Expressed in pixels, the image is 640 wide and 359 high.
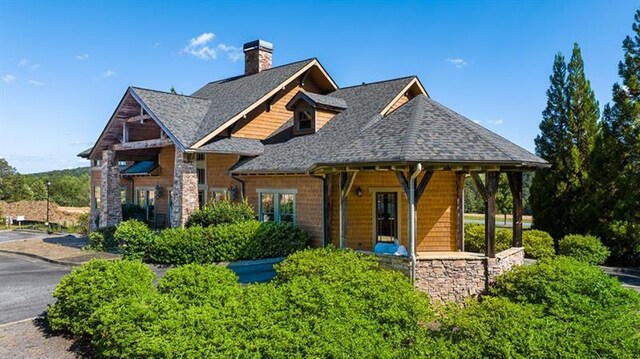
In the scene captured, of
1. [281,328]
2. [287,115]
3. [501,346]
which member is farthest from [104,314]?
[287,115]

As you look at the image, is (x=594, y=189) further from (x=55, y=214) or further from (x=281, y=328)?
(x=55, y=214)

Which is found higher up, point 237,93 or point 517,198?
point 237,93

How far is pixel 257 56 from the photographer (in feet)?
84.0

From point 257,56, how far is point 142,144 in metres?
9.22

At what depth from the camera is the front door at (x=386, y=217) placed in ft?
49.2

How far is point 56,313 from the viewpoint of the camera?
921 centimetres

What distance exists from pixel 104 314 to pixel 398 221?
9566 mm

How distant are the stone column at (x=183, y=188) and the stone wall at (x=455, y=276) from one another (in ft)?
34.8

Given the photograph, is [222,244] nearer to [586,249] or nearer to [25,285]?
[25,285]

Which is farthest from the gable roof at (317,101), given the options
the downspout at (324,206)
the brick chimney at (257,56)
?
the brick chimney at (257,56)

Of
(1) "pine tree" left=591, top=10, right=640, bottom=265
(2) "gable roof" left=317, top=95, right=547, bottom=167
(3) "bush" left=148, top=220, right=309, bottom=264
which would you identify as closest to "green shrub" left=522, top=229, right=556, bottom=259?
(1) "pine tree" left=591, top=10, right=640, bottom=265

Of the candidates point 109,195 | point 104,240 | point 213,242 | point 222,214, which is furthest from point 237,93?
point 213,242

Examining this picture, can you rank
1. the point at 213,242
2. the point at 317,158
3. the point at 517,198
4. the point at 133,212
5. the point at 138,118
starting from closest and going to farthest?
the point at 517,198 → the point at 213,242 → the point at 317,158 → the point at 138,118 → the point at 133,212

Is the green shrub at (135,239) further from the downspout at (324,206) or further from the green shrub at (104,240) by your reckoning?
the downspout at (324,206)
